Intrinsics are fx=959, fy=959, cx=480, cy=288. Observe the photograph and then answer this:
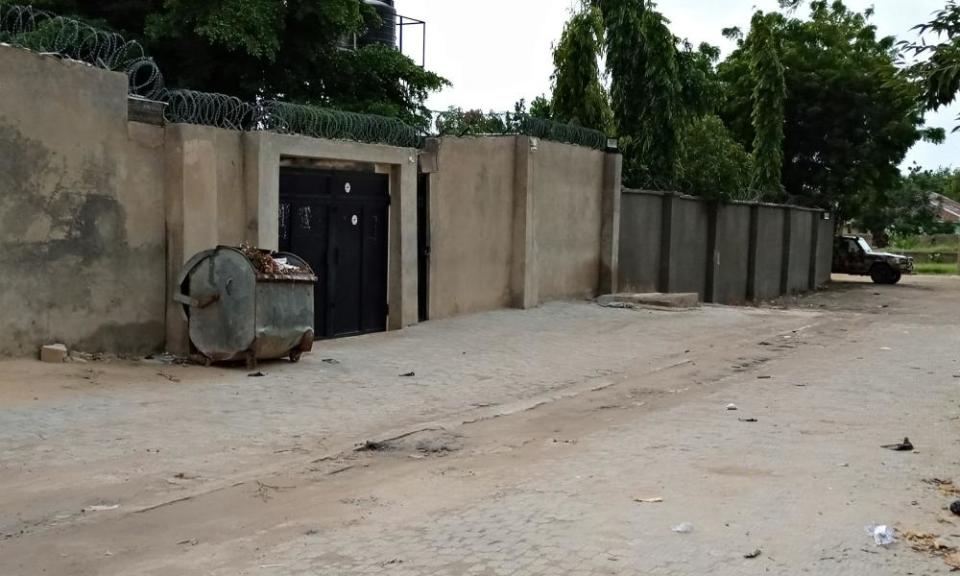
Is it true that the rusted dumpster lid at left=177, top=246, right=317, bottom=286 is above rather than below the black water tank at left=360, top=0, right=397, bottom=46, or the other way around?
below

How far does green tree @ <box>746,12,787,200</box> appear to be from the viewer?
28453mm

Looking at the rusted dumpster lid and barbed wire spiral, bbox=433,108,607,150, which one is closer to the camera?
the rusted dumpster lid

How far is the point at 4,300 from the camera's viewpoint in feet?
27.0

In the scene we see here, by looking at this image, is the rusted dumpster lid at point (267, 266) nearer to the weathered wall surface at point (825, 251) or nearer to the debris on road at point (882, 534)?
the debris on road at point (882, 534)

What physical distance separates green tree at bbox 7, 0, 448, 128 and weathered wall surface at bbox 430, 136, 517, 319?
39.4 inches

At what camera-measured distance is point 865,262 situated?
33219mm

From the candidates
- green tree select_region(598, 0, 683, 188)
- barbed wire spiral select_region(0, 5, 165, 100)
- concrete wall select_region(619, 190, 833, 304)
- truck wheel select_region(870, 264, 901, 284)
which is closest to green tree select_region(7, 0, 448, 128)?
green tree select_region(598, 0, 683, 188)

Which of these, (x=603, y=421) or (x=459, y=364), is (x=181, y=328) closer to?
(x=459, y=364)

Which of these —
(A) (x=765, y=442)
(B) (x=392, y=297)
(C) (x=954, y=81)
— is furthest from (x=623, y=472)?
(B) (x=392, y=297)

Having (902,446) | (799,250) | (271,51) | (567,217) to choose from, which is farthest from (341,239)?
(799,250)

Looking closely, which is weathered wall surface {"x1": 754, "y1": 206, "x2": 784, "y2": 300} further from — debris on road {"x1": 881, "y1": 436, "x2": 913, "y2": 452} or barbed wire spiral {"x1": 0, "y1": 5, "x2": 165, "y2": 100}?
debris on road {"x1": 881, "y1": 436, "x2": 913, "y2": 452}

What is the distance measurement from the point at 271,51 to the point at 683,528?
12.4 metres

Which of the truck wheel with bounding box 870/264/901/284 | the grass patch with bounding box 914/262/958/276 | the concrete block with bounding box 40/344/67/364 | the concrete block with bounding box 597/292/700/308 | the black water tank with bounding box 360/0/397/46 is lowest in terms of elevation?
the grass patch with bounding box 914/262/958/276

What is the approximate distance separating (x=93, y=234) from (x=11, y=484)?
13.5 ft
